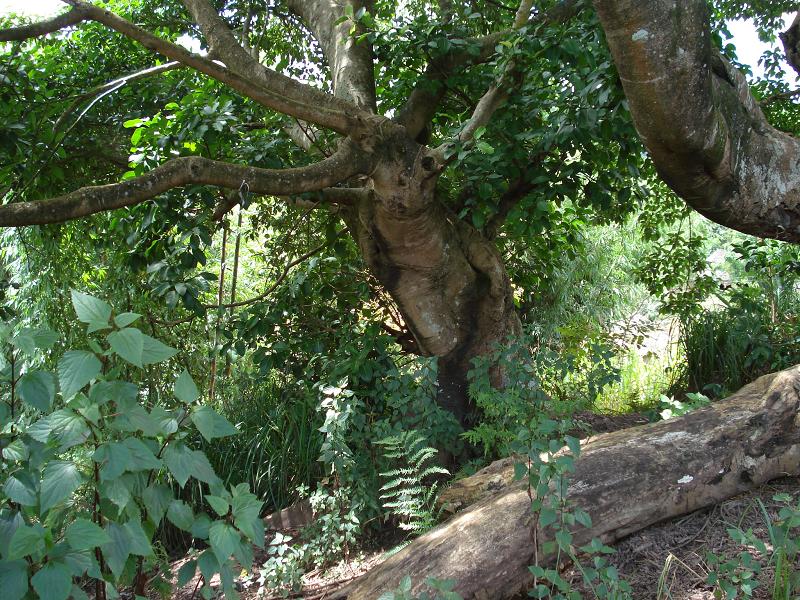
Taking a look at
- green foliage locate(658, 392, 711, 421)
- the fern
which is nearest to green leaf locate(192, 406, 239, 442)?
the fern

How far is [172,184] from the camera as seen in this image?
3.59m

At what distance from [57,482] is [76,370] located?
0.27 metres

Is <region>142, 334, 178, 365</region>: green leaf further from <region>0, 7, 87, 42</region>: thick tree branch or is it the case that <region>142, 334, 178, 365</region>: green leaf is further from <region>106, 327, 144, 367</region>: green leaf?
<region>0, 7, 87, 42</region>: thick tree branch

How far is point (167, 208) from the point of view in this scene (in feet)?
14.7

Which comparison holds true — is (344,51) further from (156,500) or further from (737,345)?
(156,500)

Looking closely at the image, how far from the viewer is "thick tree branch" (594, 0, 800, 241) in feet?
9.42

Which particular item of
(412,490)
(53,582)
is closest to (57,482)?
(53,582)

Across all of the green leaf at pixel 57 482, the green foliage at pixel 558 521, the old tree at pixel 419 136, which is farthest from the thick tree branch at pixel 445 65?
the green leaf at pixel 57 482

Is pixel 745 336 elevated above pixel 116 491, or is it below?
below

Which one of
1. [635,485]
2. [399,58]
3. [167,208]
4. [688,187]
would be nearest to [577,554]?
[635,485]

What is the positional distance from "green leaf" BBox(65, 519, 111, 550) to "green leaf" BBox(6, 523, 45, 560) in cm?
6

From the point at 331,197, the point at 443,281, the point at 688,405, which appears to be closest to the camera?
the point at 688,405

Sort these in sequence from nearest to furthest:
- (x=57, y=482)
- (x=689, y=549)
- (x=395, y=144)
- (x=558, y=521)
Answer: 1. (x=57, y=482)
2. (x=558, y=521)
3. (x=689, y=549)
4. (x=395, y=144)

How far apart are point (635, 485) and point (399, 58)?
11.3 feet
